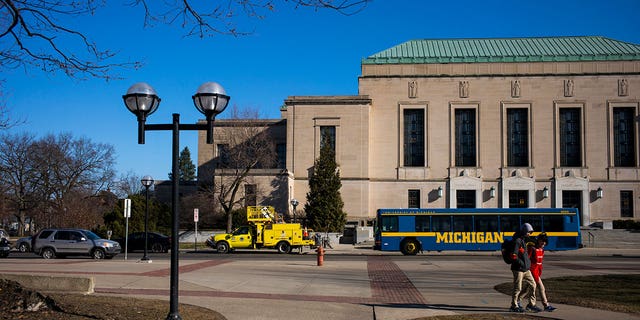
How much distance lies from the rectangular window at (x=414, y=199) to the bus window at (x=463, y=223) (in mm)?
26657

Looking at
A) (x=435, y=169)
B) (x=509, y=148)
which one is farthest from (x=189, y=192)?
(x=509, y=148)

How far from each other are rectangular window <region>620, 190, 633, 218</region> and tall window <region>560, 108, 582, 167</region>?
562 centimetres

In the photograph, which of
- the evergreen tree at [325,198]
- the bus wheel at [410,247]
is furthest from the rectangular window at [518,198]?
the bus wheel at [410,247]

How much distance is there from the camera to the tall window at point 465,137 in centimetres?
6381

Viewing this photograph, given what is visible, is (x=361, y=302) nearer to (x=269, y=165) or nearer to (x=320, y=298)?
(x=320, y=298)

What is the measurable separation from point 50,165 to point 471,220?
45.4 metres

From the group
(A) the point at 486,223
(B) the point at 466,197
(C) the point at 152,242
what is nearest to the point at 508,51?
(B) the point at 466,197

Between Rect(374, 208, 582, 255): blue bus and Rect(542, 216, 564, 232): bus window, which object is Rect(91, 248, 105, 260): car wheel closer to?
Rect(374, 208, 582, 255): blue bus

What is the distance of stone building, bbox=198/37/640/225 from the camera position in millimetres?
61531

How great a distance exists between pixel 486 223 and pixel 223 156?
123ft

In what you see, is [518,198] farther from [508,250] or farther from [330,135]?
[508,250]

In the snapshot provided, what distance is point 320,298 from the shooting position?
14.2 metres

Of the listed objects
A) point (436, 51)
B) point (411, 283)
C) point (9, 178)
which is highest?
point (436, 51)

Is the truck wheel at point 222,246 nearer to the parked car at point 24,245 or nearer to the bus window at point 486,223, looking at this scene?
the parked car at point 24,245
